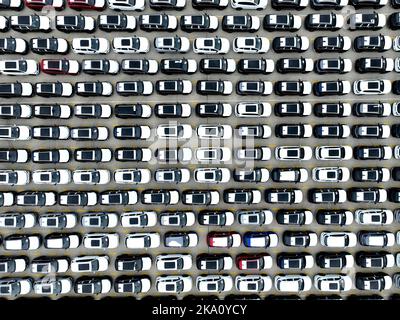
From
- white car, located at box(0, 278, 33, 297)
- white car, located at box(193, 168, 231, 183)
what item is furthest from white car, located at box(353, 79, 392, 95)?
white car, located at box(0, 278, 33, 297)

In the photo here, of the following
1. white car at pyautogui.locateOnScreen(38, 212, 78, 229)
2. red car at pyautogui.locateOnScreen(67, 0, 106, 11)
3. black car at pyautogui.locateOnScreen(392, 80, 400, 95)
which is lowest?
white car at pyautogui.locateOnScreen(38, 212, 78, 229)

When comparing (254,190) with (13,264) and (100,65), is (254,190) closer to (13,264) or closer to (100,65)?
Answer: (100,65)

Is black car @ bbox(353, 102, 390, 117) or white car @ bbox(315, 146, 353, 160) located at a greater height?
black car @ bbox(353, 102, 390, 117)

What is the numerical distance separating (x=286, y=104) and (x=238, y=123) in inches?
91.5

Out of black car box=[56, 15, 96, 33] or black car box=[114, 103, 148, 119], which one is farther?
black car box=[114, 103, 148, 119]

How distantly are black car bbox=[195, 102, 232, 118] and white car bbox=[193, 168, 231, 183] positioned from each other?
8.29 feet

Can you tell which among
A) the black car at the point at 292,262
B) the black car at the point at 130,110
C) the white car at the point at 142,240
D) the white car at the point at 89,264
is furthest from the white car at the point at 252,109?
the white car at the point at 89,264

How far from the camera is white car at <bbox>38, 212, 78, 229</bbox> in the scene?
15.6m

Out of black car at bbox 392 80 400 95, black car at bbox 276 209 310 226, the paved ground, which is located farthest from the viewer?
the paved ground

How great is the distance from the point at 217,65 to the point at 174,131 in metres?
3.56

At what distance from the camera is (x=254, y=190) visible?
15.9 m

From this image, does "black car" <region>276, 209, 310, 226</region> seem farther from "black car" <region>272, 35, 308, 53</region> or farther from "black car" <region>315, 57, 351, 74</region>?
"black car" <region>272, 35, 308, 53</region>

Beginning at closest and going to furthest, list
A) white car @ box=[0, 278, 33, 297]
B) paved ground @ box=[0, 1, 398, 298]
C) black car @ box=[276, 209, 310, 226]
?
white car @ box=[0, 278, 33, 297] → black car @ box=[276, 209, 310, 226] → paved ground @ box=[0, 1, 398, 298]

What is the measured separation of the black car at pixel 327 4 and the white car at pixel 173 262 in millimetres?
12807
